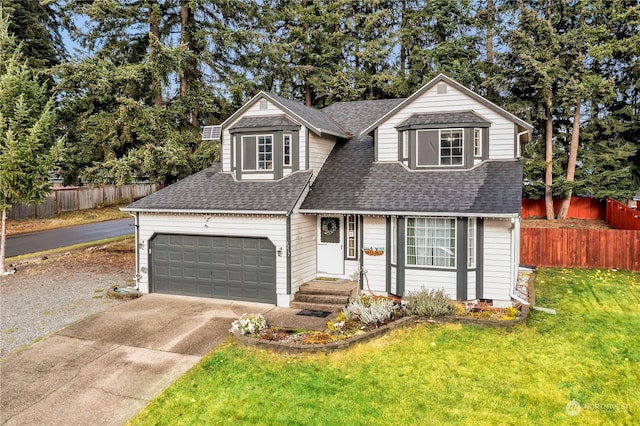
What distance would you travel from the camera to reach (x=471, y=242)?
1220cm

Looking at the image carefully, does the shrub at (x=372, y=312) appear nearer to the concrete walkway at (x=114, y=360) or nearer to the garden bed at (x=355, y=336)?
the garden bed at (x=355, y=336)

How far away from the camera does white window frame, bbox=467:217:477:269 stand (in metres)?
12.1

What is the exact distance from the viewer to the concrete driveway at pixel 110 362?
715 centimetres

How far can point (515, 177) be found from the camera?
12.7 m

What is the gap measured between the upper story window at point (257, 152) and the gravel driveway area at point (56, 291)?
6.03 m

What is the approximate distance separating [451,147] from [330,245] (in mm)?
4978

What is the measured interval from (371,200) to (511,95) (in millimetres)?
20786

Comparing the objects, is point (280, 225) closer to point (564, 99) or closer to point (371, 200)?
point (371, 200)

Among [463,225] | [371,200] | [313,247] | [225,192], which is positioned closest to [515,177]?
[463,225]

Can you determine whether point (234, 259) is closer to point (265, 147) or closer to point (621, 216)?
point (265, 147)

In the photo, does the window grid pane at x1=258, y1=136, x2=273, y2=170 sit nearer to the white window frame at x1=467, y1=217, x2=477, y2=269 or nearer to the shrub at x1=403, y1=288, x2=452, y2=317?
the shrub at x1=403, y1=288, x2=452, y2=317

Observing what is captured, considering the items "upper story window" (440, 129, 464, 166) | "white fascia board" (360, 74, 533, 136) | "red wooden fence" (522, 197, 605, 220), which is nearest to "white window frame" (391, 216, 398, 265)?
"upper story window" (440, 129, 464, 166)

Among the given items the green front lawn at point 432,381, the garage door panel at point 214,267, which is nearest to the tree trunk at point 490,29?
the green front lawn at point 432,381

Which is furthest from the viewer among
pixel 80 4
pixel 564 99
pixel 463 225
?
pixel 564 99
